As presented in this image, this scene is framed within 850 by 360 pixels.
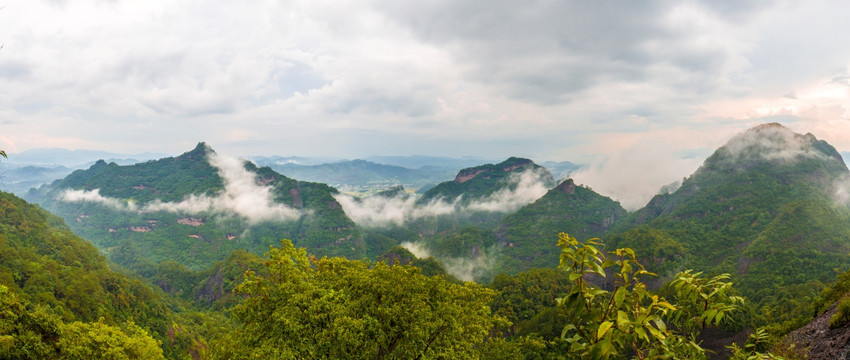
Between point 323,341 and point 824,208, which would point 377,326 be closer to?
point 323,341

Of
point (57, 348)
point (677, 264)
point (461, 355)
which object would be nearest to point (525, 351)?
point (461, 355)

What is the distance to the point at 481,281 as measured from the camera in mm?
131625

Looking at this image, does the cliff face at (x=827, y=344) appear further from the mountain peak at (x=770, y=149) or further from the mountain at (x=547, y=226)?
the mountain peak at (x=770, y=149)

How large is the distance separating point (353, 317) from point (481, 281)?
12185 centimetres

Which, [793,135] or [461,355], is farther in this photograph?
[793,135]

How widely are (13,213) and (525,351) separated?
114 metres

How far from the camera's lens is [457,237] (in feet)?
515

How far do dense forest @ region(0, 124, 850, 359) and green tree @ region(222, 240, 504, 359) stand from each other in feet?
0.31

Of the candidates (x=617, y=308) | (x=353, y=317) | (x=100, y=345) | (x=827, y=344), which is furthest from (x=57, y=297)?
(x=827, y=344)

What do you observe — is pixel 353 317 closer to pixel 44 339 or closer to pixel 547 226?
pixel 44 339

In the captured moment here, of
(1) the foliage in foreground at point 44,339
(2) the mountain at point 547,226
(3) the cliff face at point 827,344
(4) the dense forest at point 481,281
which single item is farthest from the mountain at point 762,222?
(1) the foliage in foreground at point 44,339

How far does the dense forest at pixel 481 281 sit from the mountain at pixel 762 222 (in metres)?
0.63

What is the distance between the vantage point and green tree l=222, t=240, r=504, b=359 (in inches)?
611

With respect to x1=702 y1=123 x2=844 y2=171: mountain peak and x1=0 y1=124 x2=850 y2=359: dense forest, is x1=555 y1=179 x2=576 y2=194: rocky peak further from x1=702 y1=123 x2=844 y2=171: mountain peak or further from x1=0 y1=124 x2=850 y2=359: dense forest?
x1=702 y1=123 x2=844 y2=171: mountain peak
